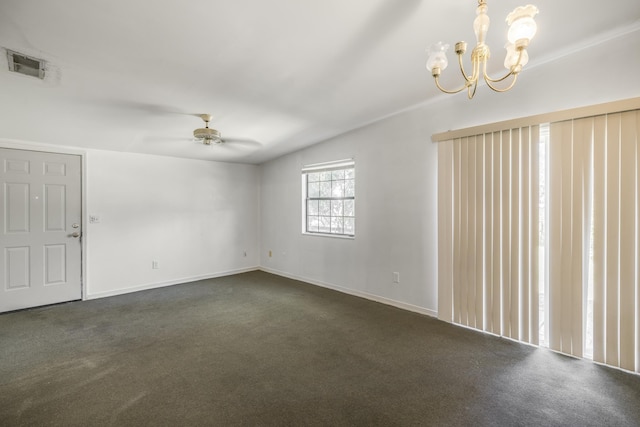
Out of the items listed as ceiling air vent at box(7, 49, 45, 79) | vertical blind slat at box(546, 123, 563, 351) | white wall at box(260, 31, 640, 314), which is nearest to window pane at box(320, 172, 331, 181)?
white wall at box(260, 31, 640, 314)

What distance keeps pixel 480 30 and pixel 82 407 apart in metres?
3.33

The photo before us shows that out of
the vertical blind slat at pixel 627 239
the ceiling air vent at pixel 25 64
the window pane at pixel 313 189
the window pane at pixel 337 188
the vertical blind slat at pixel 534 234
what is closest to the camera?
the ceiling air vent at pixel 25 64

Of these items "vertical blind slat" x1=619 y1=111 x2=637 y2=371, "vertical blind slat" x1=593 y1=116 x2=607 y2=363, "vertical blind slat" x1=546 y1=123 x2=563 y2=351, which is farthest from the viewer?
"vertical blind slat" x1=546 y1=123 x2=563 y2=351

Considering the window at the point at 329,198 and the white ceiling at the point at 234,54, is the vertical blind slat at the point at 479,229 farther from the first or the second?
the window at the point at 329,198

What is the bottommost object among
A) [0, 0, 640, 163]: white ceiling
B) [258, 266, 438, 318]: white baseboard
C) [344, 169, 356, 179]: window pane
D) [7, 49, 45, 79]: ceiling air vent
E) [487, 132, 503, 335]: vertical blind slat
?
[258, 266, 438, 318]: white baseboard

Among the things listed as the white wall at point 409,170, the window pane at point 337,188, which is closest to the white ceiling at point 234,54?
the white wall at point 409,170

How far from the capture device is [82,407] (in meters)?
1.87

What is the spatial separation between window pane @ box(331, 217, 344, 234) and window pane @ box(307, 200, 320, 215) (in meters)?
0.41

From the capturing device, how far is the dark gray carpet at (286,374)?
1.79 meters

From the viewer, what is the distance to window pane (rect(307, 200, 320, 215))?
16.6 feet

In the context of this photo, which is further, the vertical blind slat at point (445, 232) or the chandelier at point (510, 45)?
the vertical blind slat at point (445, 232)

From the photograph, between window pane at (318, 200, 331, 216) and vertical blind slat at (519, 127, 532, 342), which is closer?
vertical blind slat at (519, 127, 532, 342)

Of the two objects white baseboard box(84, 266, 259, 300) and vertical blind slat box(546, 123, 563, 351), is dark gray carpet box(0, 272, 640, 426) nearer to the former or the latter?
vertical blind slat box(546, 123, 563, 351)

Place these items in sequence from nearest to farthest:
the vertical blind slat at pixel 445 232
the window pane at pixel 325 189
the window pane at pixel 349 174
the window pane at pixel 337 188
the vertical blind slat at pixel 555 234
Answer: the vertical blind slat at pixel 555 234 → the vertical blind slat at pixel 445 232 → the window pane at pixel 349 174 → the window pane at pixel 337 188 → the window pane at pixel 325 189
